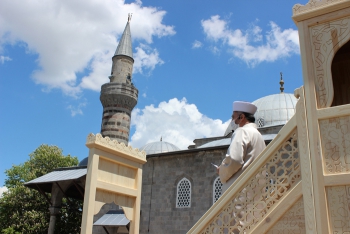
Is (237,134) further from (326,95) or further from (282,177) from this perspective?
(326,95)

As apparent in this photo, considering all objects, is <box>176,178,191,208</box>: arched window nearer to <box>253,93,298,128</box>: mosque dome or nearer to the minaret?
the minaret

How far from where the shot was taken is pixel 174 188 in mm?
13703

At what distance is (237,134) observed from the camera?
10.8ft

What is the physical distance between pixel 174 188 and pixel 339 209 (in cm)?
1156

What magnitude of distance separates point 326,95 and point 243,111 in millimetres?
959

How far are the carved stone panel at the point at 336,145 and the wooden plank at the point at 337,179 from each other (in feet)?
0.15

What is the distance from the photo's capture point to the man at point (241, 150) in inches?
125

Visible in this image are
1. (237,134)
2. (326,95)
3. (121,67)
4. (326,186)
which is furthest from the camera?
(121,67)

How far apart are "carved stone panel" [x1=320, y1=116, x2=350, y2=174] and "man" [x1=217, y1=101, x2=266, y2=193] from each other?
0.79 metres

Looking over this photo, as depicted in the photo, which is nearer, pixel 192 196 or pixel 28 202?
pixel 192 196

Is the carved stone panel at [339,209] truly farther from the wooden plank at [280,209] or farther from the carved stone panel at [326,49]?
the carved stone panel at [326,49]

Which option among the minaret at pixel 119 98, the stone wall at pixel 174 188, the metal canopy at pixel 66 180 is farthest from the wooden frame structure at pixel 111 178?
the minaret at pixel 119 98

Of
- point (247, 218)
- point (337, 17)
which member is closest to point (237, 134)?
point (247, 218)

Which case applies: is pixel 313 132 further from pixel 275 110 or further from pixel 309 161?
pixel 275 110
